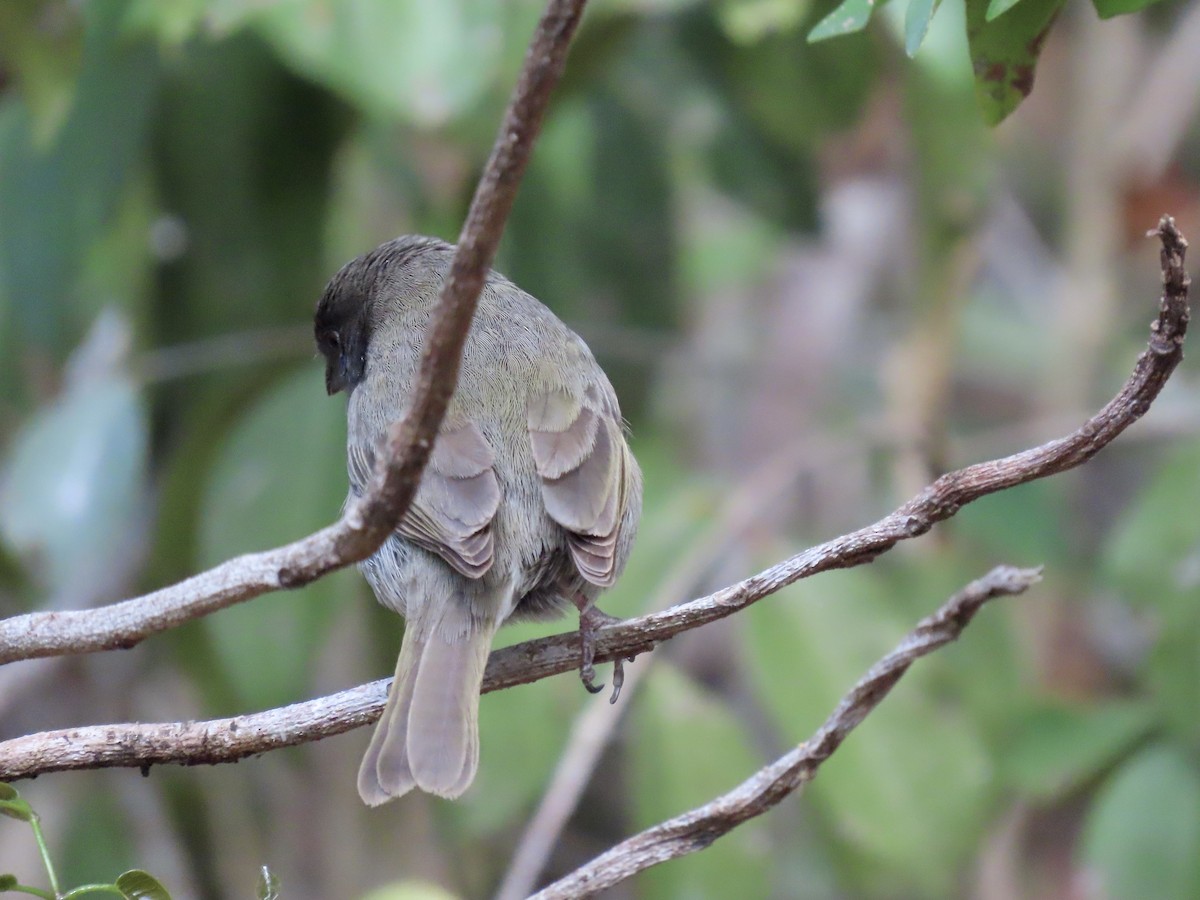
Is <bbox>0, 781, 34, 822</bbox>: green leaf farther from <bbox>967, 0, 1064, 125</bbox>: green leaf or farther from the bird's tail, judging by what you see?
<bbox>967, 0, 1064, 125</bbox>: green leaf

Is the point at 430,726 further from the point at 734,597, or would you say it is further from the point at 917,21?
the point at 917,21

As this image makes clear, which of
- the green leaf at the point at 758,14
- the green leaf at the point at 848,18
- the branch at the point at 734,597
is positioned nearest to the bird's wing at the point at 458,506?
the branch at the point at 734,597

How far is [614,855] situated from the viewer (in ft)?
7.24

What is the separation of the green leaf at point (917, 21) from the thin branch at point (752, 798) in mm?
828

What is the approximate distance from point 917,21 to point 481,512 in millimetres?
1315

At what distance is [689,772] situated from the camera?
4.13 meters

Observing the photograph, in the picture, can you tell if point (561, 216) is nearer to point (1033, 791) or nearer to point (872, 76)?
point (872, 76)

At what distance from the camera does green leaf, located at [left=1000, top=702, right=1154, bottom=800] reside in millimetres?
4156

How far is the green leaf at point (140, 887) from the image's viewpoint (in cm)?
175

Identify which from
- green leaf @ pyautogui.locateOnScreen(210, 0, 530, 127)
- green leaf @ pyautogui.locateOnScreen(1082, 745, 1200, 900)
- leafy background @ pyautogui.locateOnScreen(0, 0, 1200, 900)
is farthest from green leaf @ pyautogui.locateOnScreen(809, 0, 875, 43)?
green leaf @ pyautogui.locateOnScreen(1082, 745, 1200, 900)

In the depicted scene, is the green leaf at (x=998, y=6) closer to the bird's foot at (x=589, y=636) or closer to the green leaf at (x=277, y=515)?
the bird's foot at (x=589, y=636)

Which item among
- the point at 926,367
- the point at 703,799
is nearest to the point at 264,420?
the point at 703,799

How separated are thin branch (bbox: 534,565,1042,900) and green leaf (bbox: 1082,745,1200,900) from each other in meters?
2.06

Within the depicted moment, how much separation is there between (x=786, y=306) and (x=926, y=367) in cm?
296
